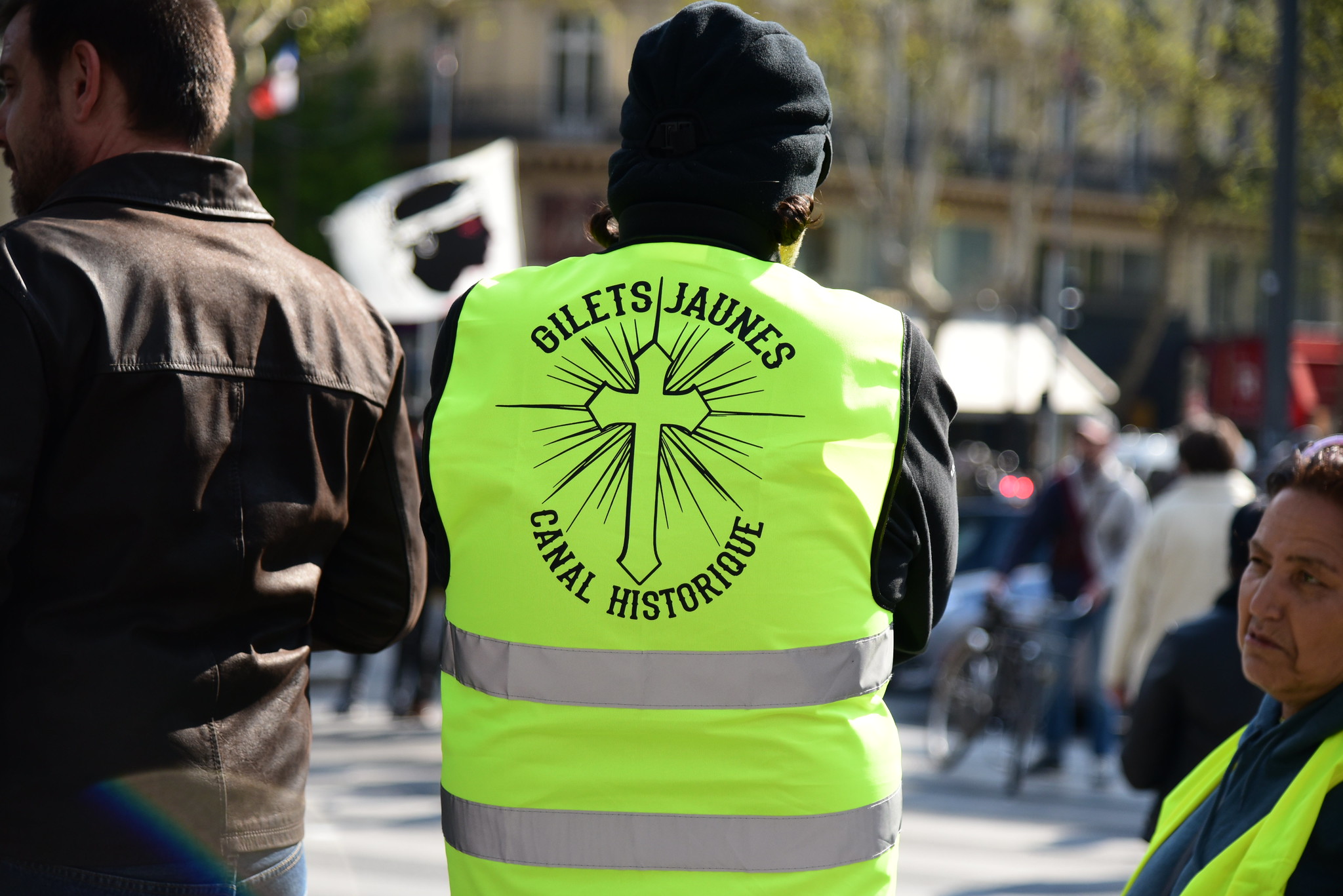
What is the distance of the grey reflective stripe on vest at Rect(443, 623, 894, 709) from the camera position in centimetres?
205

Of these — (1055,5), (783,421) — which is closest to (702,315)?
(783,421)

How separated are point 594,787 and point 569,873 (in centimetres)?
12

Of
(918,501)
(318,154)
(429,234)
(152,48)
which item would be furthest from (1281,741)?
(318,154)

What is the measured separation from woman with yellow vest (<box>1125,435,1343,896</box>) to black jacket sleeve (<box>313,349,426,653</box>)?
130 centimetres

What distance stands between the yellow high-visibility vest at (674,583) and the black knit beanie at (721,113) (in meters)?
0.13

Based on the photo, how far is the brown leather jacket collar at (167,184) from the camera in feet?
7.79

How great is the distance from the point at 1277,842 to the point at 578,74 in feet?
110

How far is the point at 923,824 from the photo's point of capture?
808 centimetres

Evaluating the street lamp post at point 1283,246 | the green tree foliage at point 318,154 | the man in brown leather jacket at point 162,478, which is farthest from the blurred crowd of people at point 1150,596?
the green tree foliage at point 318,154

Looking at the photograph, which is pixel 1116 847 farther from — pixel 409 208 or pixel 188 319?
pixel 188 319

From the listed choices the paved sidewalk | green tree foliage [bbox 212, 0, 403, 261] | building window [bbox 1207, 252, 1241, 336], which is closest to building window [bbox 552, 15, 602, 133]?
Result: green tree foliage [bbox 212, 0, 403, 261]

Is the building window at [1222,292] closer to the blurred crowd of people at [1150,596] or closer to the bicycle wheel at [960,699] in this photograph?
the blurred crowd of people at [1150,596]

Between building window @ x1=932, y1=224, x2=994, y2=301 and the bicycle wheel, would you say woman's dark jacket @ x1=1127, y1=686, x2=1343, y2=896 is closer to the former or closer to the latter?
the bicycle wheel

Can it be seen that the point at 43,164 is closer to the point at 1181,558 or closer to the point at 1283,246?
the point at 1181,558
